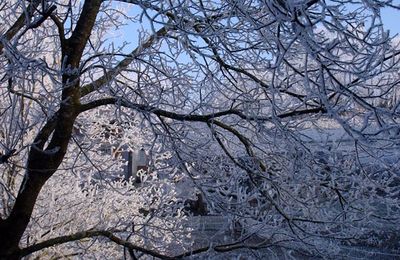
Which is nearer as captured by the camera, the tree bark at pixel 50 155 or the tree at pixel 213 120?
the tree at pixel 213 120

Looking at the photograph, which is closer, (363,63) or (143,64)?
(363,63)

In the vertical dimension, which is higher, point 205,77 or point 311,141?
point 205,77

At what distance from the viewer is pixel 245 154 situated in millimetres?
4602

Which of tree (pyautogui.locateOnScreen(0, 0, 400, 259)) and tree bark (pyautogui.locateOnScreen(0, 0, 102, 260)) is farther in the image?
tree bark (pyautogui.locateOnScreen(0, 0, 102, 260))

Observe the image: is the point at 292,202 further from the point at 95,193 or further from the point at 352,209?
the point at 95,193

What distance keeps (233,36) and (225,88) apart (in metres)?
0.41

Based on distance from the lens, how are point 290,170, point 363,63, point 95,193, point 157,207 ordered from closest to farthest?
point 363,63, point 290,170, point 157,207, point 95,193

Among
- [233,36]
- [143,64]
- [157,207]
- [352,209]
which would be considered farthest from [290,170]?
[157,207]

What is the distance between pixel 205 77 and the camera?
4.36 meters

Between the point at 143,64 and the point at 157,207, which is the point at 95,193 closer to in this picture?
the point at 157,207

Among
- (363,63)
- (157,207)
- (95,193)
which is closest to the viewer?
(363,63)

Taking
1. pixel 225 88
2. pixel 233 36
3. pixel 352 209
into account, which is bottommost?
pixel 352 209

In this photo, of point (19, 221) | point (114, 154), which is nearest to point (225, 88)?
point (19, 221)

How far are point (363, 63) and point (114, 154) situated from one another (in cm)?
536
